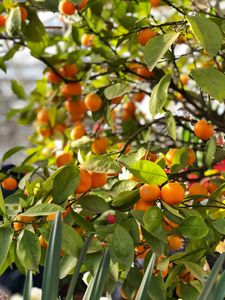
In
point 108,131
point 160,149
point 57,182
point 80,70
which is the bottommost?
point 108,131

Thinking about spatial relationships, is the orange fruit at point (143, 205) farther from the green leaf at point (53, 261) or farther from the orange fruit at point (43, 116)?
the orange fruit at point (43, 116)

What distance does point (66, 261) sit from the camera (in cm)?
87

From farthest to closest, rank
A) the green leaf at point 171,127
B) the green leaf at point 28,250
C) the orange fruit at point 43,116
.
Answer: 1. the orange fruit at point 43,116
2. the green leaf at point 171,127
3. the green leaf at point 28,250

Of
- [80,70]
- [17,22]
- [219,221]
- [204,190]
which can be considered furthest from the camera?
[80,70]

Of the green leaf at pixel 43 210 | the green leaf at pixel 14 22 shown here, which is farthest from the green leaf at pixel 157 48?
the green leaf at pixel 14 22

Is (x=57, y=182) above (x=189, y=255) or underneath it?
above

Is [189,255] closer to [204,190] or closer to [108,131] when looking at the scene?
[204,190]

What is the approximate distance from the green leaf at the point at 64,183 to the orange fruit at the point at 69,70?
2.38 ft

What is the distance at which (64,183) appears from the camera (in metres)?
0.85

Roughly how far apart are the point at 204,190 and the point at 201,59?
3.26 ft

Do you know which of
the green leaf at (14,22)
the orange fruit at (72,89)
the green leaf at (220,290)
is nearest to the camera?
the green leaf at (220,290)

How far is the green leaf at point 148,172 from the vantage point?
32.0 inches

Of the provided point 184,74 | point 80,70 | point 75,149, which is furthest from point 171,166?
point 184,74

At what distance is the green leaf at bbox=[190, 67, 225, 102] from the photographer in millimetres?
835
